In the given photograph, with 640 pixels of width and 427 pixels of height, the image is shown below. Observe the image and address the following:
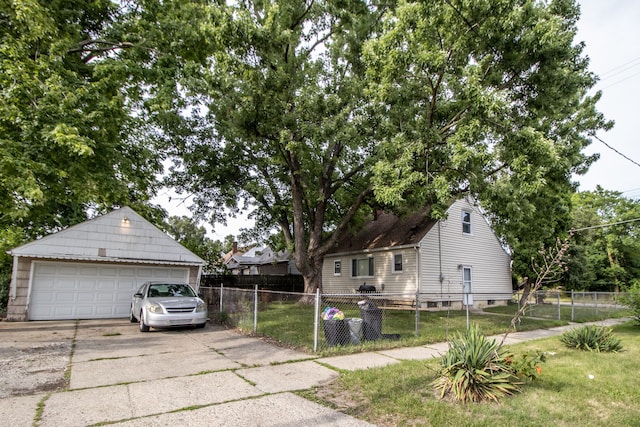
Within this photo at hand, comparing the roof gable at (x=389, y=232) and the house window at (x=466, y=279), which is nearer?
the roof gable at (x=389, y=232)

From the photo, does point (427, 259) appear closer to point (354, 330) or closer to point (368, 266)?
point (368, 266)

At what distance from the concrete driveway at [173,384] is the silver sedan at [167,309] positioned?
0.64 meters

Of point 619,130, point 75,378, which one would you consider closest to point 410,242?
point 619,130

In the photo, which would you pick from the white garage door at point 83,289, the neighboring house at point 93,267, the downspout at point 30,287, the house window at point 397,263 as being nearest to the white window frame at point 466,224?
the house window at point 397,263

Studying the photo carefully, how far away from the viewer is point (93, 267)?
13.2 m

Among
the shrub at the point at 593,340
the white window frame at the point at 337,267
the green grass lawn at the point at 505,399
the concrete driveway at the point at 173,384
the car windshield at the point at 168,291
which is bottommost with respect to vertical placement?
the concrete driveway at the point at 173,384

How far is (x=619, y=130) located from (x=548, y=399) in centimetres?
1345

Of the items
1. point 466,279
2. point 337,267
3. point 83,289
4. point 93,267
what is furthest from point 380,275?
point 83,289

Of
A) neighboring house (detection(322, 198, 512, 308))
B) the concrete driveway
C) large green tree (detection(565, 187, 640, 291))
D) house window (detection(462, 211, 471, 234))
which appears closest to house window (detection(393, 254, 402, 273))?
neighboring house (detection(322, 198, 512, 308))

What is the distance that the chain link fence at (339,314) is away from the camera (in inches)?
310

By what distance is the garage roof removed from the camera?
1230 cm

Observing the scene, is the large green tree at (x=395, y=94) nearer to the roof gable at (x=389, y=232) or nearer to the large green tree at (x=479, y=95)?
the large green tree at (x=479, y=95)

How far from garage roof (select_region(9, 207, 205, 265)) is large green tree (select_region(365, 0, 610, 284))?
9.16 meters

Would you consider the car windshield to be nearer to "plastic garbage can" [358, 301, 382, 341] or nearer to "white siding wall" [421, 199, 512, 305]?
"plastic garbage can" [358, 301, 382, 341]
